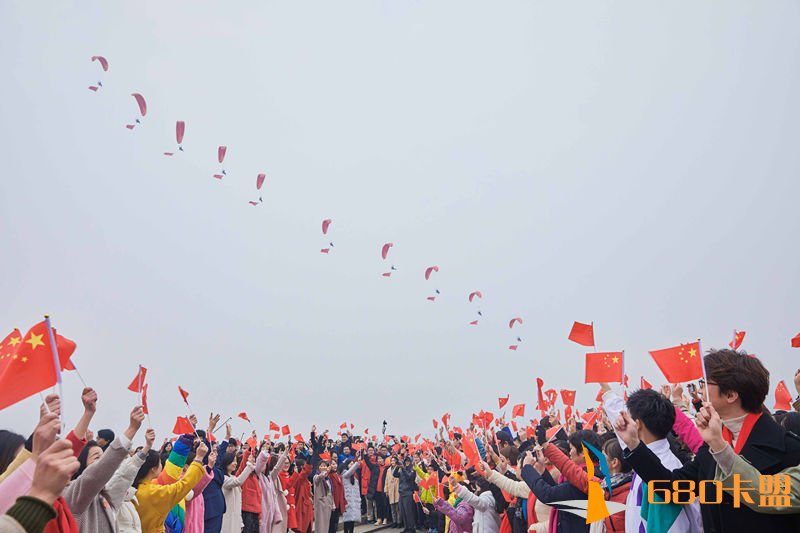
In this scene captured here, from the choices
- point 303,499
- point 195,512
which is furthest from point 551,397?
point 195,512

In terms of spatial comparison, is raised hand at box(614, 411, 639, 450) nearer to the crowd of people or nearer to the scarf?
the crowd of people

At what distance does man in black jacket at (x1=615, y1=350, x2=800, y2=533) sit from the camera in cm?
266

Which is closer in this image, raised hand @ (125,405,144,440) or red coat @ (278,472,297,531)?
raised hand @ (125,405,144,440)

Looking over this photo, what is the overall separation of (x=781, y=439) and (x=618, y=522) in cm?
201

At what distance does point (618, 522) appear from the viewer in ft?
14.4

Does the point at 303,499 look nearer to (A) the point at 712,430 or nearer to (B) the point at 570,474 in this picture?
(B) the point at 570,474

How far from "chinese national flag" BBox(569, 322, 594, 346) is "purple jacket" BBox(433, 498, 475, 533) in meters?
2.76

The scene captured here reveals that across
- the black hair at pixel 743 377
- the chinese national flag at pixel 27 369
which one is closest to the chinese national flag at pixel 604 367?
the black hair at pixel 743 377

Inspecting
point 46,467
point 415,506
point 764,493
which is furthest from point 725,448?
point 415,506

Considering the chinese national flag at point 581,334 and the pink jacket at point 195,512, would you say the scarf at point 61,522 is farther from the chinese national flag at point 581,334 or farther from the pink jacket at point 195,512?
the chinese national flag at point 581,334

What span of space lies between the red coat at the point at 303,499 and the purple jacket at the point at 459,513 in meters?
5.75

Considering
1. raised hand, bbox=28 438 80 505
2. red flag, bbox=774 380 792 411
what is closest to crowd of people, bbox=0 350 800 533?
raised hand, bbox=28 438 80 505

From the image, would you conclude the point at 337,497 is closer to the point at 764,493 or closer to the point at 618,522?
the point at 618,522

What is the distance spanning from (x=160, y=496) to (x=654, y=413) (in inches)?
167
